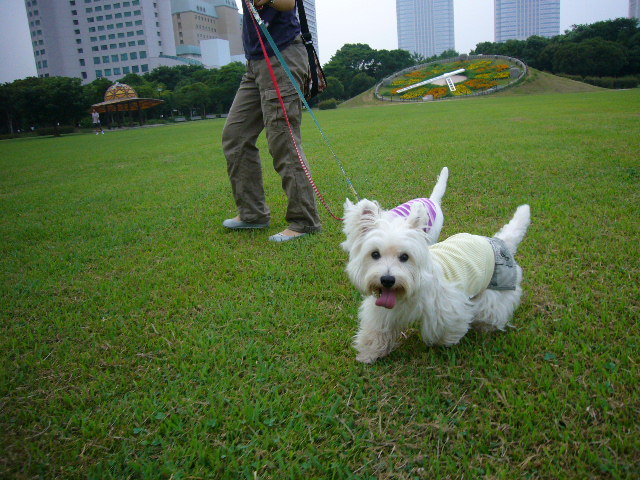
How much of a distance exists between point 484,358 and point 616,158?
626 centimetres

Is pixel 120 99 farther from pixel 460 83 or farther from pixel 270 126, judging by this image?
pixel 270 126

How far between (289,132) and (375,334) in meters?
2.43

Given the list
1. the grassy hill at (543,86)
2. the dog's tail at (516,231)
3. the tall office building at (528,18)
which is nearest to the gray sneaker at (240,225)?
the dog's tail at (516,231)

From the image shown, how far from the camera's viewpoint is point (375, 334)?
2320mm

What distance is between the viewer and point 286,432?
72.6 inches

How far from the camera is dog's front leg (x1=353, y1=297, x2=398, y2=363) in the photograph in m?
2.29

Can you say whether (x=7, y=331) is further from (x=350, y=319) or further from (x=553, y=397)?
(x=553, y=397)

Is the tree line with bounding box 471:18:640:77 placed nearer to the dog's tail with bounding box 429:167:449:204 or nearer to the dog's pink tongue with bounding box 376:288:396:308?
the dog's tail with bounding box 429:167:449:204

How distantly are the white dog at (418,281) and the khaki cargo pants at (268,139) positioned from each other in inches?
77.1

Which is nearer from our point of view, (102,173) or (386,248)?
(386,248)

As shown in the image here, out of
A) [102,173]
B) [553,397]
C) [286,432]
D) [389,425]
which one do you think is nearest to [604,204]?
[553,397]

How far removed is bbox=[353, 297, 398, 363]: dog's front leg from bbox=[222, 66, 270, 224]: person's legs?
2535mm

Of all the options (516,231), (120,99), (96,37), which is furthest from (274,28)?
(96,37)

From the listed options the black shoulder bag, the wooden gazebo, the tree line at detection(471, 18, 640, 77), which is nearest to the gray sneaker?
the black shoulder bag
